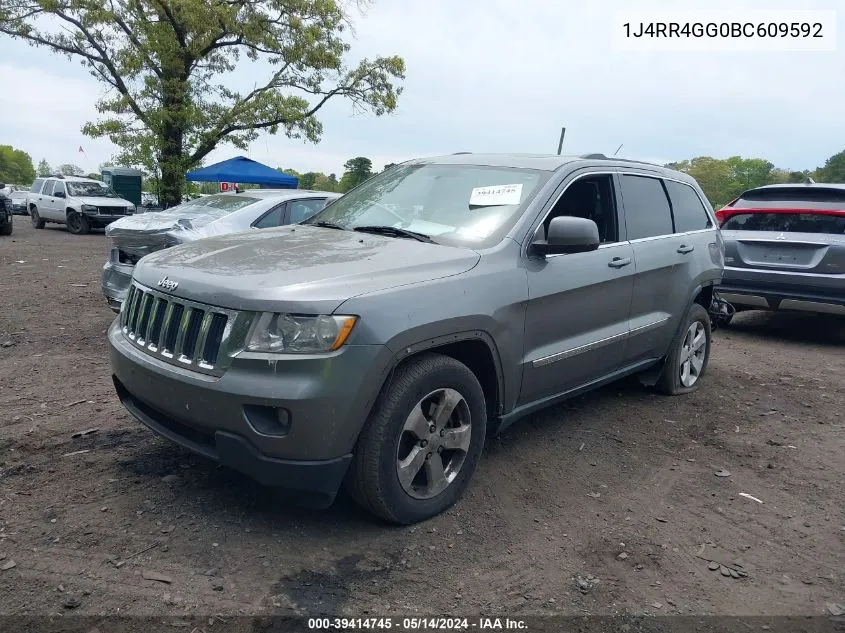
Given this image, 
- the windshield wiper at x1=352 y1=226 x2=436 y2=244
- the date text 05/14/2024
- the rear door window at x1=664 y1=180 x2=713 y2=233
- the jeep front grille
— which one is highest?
the rear door window at x1=664 y1=180 x2=713 y2=233

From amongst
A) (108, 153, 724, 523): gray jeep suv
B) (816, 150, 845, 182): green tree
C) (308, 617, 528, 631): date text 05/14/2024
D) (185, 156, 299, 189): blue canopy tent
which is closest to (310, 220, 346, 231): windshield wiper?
(108, 153, 724, 523): gray jeep suv

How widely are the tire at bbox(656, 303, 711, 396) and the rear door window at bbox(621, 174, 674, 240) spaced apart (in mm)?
758

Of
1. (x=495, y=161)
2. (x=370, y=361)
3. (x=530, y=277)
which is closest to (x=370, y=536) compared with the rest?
(x=370, y=361)

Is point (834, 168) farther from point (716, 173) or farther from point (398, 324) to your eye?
point (398, 324)

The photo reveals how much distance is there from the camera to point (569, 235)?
352 cm

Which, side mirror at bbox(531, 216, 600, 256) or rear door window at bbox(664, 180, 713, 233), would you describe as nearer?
side mirror at bbox(531, 216, 600, 256)

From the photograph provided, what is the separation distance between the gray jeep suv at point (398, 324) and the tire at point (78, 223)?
1896 cm

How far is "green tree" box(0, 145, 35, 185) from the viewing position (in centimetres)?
10939

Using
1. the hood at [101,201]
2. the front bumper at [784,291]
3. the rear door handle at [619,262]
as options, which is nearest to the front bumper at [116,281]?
the rear door handle at [619,262]

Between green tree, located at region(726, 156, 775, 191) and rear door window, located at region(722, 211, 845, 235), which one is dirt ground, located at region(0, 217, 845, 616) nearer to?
rear door window, located at region(722, 211, 845, 235)

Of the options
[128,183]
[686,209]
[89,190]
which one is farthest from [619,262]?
[128,183]

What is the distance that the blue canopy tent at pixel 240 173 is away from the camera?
69.0 feet

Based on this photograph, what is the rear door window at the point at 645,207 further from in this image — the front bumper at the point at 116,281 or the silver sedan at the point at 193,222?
the front bumper at the point at 116,281

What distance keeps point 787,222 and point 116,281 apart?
6795 mm
